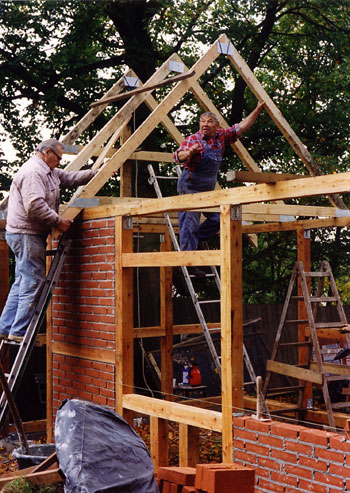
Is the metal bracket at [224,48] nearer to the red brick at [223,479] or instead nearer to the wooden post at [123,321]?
the wooden post at [123,321]

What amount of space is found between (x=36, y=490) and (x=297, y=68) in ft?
42.6

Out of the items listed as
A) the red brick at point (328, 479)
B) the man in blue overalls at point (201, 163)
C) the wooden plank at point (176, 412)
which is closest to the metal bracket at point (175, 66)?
the man in blue overalls at point (201, 163)

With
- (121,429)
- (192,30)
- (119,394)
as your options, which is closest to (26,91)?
(192,30)

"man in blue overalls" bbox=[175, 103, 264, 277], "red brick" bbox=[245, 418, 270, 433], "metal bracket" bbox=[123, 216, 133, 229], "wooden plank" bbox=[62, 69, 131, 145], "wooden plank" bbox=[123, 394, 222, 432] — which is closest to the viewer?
"red brick" bbox=[245, 418, 270, 433]

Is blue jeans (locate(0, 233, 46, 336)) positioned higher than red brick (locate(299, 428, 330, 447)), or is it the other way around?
blue jeans (locate(0, 233, 46, 336))

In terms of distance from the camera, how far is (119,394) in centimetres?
759

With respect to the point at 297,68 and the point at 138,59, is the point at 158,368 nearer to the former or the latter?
the point at 138,59

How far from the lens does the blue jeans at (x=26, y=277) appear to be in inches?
303

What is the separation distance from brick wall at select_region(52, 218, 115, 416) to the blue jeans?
571 mm

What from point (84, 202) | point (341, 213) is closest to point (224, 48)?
point (84, 202)

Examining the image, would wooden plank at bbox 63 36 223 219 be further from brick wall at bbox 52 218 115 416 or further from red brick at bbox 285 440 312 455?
red brick at bbox 285 440 312 455

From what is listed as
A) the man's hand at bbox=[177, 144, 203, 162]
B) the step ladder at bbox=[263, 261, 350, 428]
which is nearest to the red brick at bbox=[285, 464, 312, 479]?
the step ladder at bbox=[263, 261, 350, 428]

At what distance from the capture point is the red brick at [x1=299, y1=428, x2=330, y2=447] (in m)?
5.46

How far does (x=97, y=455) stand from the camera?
18.2 feet
